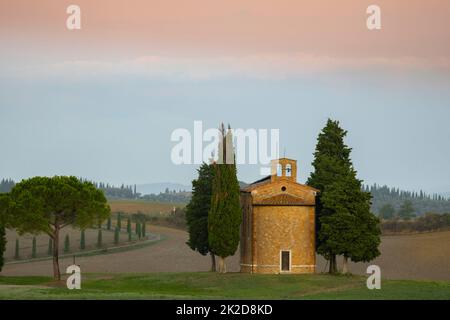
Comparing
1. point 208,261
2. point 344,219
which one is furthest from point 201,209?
point 208,261

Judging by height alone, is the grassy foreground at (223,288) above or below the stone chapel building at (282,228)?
below

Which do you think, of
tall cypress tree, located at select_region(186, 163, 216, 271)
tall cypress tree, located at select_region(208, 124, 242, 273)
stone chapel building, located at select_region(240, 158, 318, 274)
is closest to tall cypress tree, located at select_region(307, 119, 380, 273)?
stone chapel building, located at select_region(240, 158, 318, 274)

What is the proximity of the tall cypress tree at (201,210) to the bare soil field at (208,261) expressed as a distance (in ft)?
52.4

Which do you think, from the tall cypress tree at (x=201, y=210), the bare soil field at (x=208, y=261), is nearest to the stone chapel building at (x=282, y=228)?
the tall cypress tree at (x=201, y=210)

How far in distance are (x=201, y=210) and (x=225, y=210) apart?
8788mm

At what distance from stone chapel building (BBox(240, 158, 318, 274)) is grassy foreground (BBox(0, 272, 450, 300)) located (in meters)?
3.18

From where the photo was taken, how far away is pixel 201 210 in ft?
334

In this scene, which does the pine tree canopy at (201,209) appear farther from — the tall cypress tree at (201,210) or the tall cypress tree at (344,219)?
the tall cypress tree at (344,219)

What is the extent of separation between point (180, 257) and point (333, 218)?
5124cm

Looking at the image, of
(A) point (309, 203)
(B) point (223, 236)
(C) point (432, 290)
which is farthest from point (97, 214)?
(C) point (432, 290)

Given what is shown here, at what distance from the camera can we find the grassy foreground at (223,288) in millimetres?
76438

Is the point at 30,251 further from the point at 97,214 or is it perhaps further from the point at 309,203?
the point at 309,203

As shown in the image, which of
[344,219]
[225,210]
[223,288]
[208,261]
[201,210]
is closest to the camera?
[223,288]

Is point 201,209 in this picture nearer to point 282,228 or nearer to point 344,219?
point 282,228
